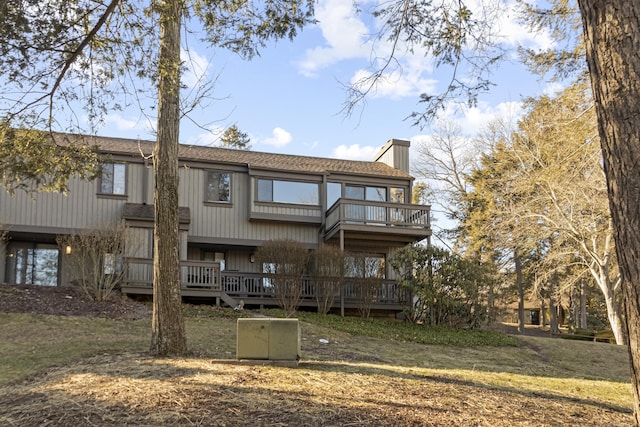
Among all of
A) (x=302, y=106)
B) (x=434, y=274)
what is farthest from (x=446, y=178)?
(x=302, y=106)

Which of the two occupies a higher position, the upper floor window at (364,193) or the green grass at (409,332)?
the upper floor window at (364,193)

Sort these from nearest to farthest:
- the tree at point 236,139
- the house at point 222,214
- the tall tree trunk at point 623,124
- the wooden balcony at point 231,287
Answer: the tall tree trunk at point 623,124, the wooden balcony at point 231,287, the house at point 222,214, the tree at point 236,139

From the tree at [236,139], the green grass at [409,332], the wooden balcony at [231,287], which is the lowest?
the green grass at [409,332]

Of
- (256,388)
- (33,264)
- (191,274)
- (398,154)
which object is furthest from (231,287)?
(256,388)

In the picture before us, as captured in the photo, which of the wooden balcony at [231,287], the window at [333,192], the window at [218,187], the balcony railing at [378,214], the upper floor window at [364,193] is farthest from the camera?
the upper floor window at [364,193]

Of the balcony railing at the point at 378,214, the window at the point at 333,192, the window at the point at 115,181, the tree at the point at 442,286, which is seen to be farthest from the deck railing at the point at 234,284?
the window at the point at 333,192

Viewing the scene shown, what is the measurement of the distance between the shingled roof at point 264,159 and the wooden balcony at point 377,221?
2.13 metres

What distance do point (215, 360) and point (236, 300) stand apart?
10.5 meters

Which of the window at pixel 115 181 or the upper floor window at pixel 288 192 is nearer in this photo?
the window at pixel 115 181

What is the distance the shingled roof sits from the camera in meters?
19.9

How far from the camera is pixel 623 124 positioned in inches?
145

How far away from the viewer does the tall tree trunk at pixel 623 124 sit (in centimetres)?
359

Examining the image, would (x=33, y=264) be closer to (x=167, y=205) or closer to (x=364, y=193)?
(x=364, y=193)

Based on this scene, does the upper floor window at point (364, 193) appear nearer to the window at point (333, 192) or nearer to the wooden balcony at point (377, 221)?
the window at point (333, 192)
